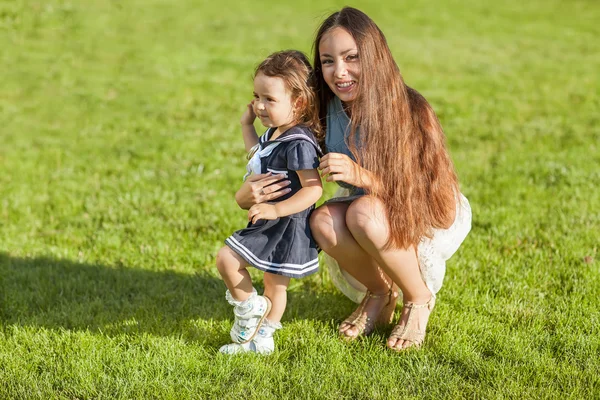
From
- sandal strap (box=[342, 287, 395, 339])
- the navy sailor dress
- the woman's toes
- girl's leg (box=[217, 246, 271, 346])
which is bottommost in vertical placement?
the woman's toes

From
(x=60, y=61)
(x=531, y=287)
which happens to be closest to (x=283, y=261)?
(x=531, y=287)

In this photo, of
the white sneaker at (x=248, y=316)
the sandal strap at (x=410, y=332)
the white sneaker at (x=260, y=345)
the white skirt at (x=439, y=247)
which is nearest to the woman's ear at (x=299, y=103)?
the white skirt at (x=439, y=247)

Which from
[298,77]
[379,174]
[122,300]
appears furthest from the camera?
[122,300]

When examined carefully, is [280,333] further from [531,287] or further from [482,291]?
[531,287]

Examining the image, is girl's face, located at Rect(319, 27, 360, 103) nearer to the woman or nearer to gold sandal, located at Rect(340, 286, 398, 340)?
the woman

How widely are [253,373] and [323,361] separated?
0.36 meters

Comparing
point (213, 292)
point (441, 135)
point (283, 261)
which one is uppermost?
point (441, 135)

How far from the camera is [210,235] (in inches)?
203

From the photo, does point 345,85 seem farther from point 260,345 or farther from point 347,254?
point 260,345

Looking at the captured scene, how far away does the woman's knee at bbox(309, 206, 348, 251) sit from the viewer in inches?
135

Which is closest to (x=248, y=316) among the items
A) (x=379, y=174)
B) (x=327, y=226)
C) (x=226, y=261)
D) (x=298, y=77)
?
(x=226, y=261)

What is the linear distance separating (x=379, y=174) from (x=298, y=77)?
2.06 ft

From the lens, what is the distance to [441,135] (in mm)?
3568

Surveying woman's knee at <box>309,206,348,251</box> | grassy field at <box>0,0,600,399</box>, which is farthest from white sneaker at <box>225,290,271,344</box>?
woman's knee at <box>309,206,348,251</box>
